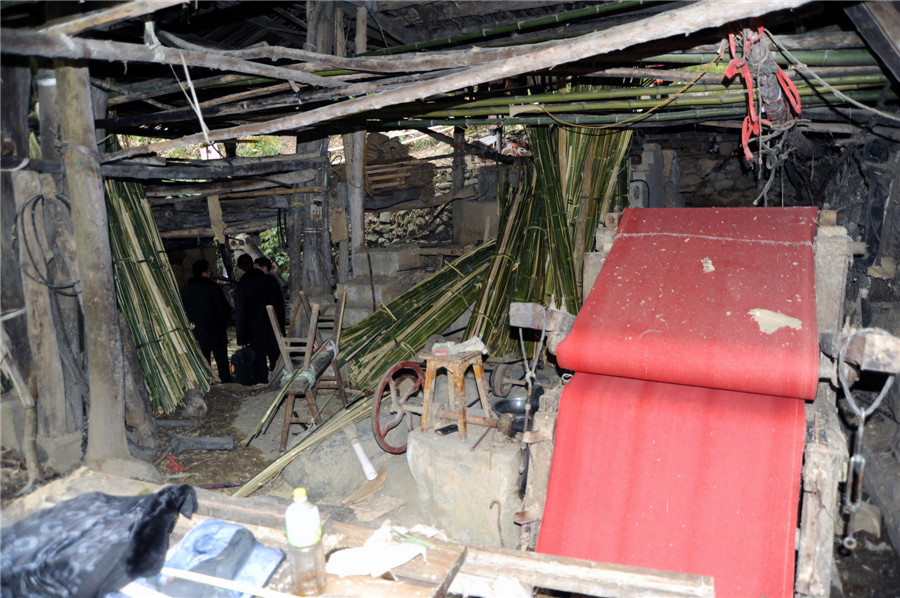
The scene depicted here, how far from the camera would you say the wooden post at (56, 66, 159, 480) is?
4.51m

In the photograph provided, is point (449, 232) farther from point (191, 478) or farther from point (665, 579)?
point (665, 579)

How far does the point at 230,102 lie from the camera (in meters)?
4.70

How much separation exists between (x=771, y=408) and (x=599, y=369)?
772mm

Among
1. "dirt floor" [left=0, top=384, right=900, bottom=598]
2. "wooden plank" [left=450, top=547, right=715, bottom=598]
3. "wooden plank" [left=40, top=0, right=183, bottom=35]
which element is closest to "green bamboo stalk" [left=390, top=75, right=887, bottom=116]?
"wooden plank" [left=40, top=0, right=183, bottom=35]

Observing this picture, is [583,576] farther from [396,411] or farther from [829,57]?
[829,57]

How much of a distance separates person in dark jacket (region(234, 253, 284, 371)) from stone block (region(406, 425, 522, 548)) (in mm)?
3518

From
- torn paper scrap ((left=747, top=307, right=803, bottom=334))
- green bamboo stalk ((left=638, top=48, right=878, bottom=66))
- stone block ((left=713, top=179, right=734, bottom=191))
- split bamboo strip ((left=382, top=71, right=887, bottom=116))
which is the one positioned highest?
green bamboo stalk ((left=638, top=48, right=878, bottom=66))

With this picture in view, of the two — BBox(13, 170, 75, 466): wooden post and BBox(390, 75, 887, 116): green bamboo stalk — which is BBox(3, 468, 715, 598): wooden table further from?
BBox(390, 75, 887, 116): green bamboo stalk

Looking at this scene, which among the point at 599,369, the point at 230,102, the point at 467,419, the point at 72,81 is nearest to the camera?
the point at 599,369

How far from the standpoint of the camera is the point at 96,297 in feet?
15.1

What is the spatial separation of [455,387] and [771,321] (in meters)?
1.81

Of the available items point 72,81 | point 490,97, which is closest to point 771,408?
point 490,97

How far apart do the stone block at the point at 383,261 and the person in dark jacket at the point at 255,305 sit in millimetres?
973

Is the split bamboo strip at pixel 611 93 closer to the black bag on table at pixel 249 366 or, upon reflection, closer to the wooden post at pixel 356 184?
the wooden post at pixel 356 184
